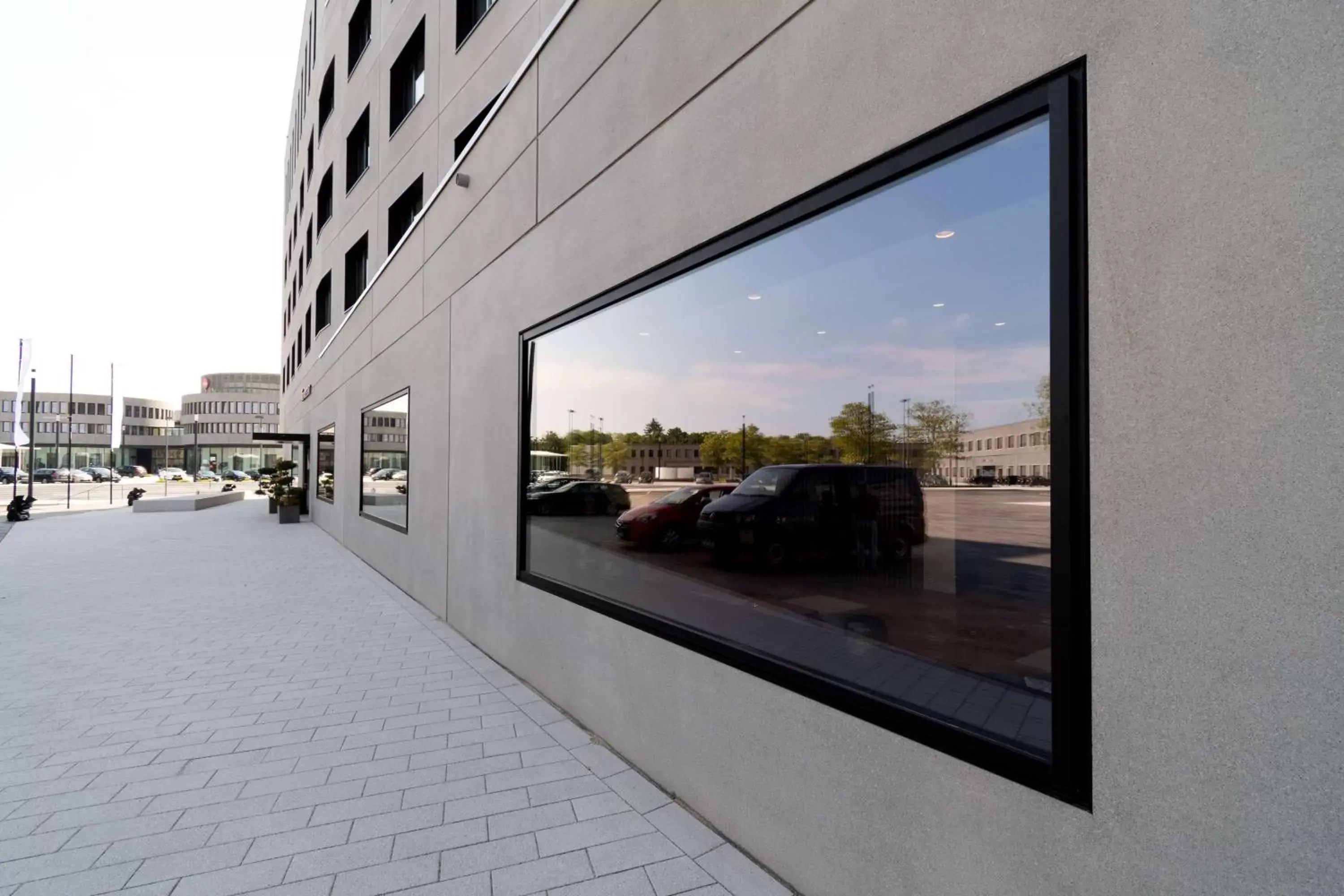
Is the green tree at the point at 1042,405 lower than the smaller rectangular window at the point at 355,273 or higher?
lower

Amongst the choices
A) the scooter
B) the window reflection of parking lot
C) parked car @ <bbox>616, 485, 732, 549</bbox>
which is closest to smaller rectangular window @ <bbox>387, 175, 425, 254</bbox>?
parked car @ <bbox>616, 485, 732, 549</bbox>

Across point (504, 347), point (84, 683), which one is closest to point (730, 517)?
point (504, 347)

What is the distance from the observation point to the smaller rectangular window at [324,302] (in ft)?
65.9

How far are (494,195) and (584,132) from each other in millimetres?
2241

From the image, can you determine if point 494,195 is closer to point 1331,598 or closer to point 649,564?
point 649,564

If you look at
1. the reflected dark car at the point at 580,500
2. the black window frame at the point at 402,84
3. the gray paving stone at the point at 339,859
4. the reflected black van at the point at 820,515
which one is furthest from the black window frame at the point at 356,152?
the gray paving stone at the point at 339,859

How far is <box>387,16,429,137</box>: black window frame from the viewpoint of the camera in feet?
42.2

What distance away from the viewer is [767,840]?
3250mm

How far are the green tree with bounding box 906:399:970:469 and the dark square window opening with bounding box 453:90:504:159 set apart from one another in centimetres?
807

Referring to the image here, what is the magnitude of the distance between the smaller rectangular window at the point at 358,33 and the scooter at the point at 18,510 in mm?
19360

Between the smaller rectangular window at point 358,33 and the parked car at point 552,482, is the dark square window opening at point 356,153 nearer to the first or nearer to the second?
the smaller rectangular window at point 358,33

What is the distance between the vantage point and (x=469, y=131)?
9922 millimetres

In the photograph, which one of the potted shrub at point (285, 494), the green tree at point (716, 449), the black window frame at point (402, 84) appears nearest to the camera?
the green tree at point (716, 449)

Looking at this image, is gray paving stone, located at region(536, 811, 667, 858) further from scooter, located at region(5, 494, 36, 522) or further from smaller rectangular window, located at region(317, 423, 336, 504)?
scooter, located at region(5, 494, 36, 522)
